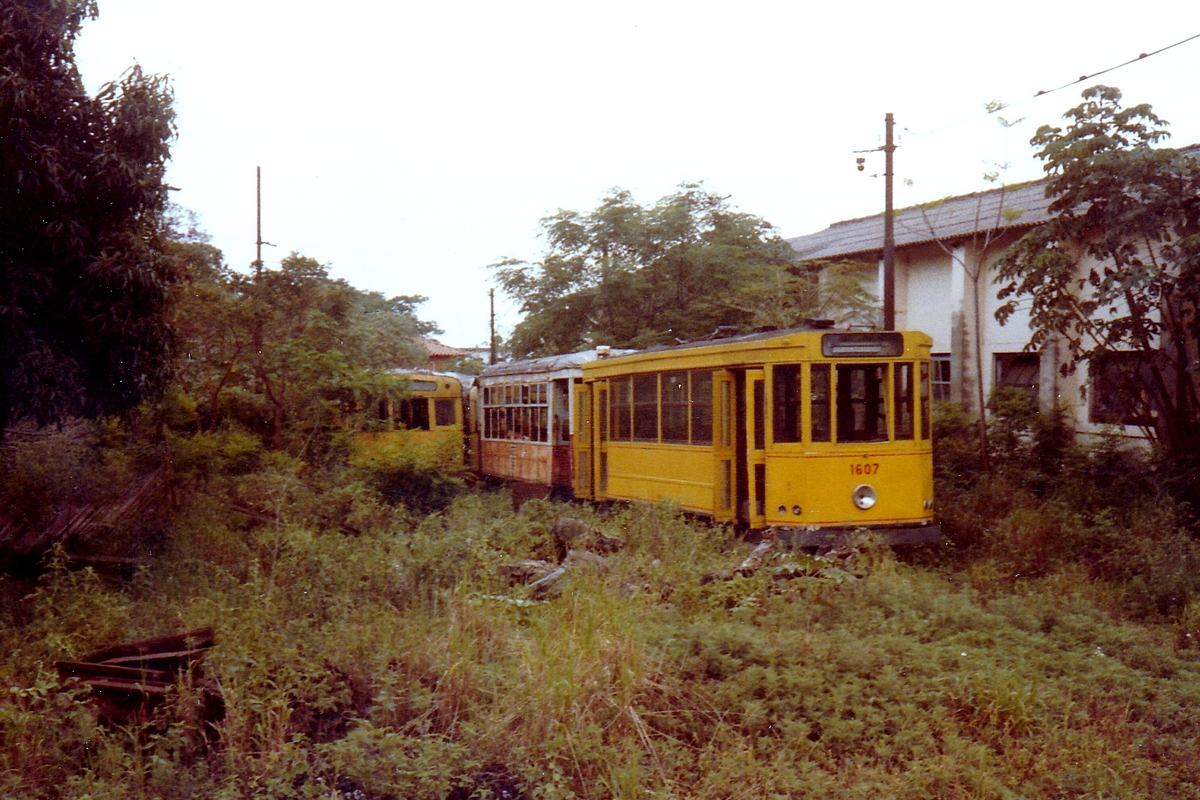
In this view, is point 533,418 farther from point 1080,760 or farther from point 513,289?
point 1080,760

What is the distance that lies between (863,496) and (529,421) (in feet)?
28.7

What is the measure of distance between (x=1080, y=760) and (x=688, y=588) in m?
3.02

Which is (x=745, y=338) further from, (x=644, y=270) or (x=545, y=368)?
(x=644, y=270)

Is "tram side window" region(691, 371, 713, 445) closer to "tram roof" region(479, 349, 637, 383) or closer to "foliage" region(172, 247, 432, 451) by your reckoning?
"tram roof" region(479, 349, 637, 383)

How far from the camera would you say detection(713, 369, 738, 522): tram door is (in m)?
11.3

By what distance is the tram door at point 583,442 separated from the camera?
1557 cm

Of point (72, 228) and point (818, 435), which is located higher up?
point (72, 228)

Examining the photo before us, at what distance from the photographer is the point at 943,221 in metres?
20.8

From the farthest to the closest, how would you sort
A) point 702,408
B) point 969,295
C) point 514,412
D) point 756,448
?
point 969,295, point 514,412, point 702,408, point 756,448

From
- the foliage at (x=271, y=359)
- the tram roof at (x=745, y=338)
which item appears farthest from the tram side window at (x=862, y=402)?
the foliage at (x=271, y=359)

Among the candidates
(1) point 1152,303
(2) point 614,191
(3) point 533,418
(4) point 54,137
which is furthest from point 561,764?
(2) point 614,191

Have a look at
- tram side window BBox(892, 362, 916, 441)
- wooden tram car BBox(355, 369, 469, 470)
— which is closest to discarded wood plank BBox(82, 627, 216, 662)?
tram side window BBox(892, 362, 916, 441)

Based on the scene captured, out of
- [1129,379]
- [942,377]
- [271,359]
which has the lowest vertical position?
[1129,379]

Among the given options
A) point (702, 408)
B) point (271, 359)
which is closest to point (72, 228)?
point (702, 408)
